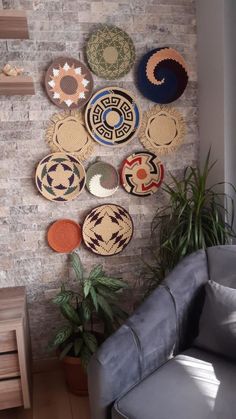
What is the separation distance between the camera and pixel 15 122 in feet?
6.38

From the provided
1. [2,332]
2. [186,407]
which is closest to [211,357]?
[186,407]

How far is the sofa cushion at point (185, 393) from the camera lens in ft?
3.86

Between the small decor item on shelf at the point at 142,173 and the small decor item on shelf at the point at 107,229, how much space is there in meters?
0.16

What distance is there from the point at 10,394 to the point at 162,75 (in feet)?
6.22

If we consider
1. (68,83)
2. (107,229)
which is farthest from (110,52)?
(107,229)

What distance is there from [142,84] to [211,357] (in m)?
1.49

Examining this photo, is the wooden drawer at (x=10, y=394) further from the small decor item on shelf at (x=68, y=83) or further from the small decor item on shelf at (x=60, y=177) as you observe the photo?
the small decor item on shelf at (x=68, y=83)

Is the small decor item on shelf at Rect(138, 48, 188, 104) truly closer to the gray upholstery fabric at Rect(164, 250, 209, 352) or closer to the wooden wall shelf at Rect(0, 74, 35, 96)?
the wooden wall shelf at Rect(0, 74, 35, 96)

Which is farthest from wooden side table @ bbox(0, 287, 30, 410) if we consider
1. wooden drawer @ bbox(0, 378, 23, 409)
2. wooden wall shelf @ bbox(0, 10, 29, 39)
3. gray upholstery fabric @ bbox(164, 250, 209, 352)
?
wooden wall shelf @ bbox(0, 10, 29, 39)

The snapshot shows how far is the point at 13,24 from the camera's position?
5.33ft

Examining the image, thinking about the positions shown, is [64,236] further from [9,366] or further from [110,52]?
[110,52]

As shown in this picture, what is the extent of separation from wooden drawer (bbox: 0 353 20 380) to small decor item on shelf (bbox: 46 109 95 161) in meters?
1.10

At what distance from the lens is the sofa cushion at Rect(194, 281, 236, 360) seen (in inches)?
56.4

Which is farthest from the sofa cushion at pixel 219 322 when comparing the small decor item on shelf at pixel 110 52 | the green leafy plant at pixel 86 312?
the small decor item on shelf at pixel 110 52
